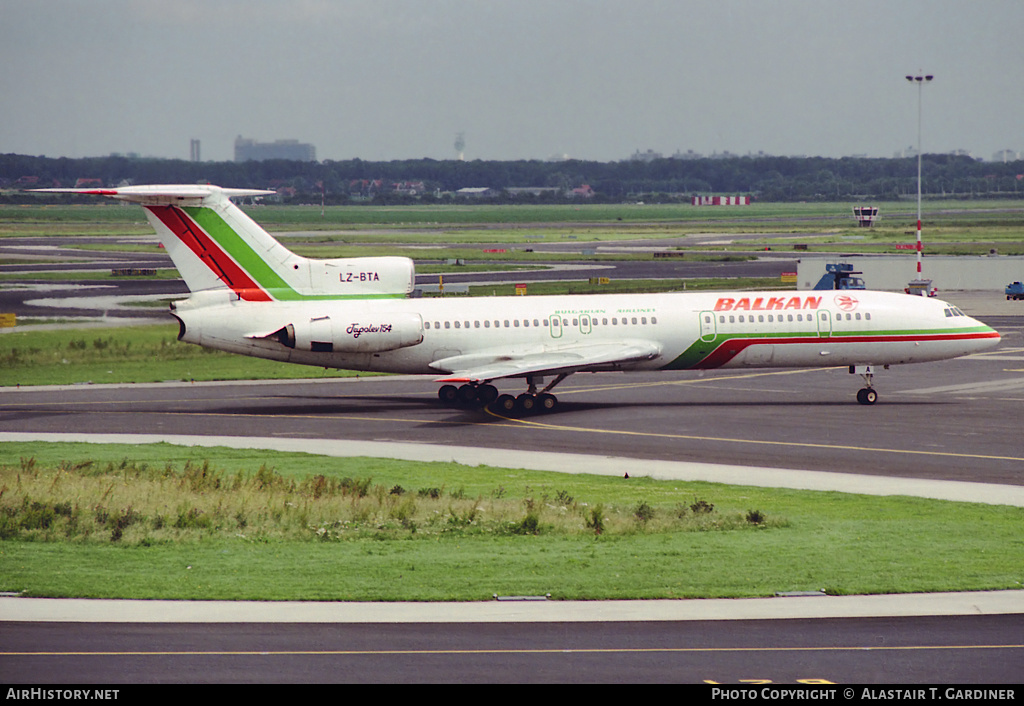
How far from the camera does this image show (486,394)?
147ft

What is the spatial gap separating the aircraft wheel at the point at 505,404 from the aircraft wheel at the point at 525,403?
183mm

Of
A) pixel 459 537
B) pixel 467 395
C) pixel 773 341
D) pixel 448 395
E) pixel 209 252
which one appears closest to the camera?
pixel 459 537

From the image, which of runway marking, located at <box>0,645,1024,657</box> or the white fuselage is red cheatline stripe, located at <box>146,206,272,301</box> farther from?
runway marking, located at <box>0,645,1024,657</box>

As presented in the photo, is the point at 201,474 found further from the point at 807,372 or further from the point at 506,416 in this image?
the point at 807,372

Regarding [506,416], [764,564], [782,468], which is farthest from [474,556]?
[506,416]

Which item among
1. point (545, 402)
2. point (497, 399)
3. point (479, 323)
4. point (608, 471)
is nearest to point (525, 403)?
point (545, 402)

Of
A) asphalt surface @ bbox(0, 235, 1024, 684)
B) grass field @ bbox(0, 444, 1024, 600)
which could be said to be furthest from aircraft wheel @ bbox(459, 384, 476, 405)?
grass field @ bbox(0, 444, 1024, 600)

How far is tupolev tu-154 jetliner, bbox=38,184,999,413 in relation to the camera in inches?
1674

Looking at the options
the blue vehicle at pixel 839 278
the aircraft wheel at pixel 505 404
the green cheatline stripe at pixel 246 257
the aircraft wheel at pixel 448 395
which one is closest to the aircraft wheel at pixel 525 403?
Result: the aircraft wheel at pixel 505 404

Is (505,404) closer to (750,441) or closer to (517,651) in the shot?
(750,441)

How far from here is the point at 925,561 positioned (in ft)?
73.6

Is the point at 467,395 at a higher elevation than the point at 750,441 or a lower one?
higher

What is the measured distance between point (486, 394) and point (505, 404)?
1.37 m

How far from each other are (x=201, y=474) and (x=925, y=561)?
58.0ft
